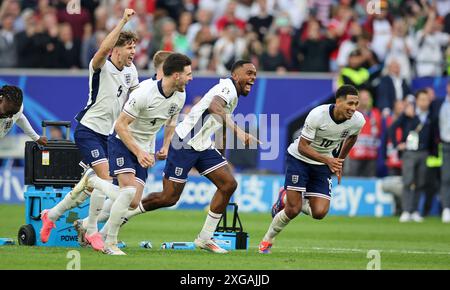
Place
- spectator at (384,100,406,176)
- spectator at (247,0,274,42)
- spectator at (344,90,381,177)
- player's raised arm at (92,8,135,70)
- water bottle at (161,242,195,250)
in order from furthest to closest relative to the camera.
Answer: spectator at (247,0,274,42) < spectator at (344,90,381,177) < spectator at (384,100,406,176) < water bottle at (161,242,195,250) < player's raised arm at (92,8,135,70)

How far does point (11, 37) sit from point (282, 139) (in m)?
7.32

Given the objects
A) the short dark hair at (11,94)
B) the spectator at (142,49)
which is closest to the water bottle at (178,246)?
the short dark hair at (11,94)

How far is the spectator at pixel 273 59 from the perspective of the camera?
2686cm

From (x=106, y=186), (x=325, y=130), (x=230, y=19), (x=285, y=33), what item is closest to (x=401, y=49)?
(x=285, y=33)

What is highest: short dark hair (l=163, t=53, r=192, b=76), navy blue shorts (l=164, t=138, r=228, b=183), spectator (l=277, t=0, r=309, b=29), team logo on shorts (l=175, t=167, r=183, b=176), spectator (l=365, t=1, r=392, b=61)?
spectator (l=277, t=0, r=309, b=29)

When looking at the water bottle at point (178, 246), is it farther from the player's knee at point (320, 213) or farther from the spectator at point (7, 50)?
the spectator at point (7, 50)

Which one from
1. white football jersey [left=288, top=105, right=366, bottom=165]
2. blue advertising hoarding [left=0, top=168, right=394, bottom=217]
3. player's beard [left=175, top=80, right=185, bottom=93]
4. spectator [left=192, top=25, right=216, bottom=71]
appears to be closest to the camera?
player's beard [left=175, top=80, right=185, bottom=93]

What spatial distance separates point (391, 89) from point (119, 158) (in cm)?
1261

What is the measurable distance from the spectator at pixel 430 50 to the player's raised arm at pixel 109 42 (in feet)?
43.0

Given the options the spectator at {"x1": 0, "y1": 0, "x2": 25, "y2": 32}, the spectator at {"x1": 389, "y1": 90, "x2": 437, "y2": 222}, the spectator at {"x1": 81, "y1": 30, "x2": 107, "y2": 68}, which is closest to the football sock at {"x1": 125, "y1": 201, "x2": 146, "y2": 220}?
the spectator at {"x1": 389, "y1": 90, "x2": 437, "y2": 222}

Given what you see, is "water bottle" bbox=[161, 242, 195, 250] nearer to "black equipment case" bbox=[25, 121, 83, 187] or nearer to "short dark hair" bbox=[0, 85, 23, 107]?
"black equipment case" bbox=[25, 121, 83, 187]

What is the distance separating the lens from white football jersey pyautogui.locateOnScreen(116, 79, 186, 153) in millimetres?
14227

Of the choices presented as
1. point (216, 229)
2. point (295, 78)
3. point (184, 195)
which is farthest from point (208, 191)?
point (216, 229)

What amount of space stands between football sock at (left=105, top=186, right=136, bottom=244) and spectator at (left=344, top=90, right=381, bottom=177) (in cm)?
1239
